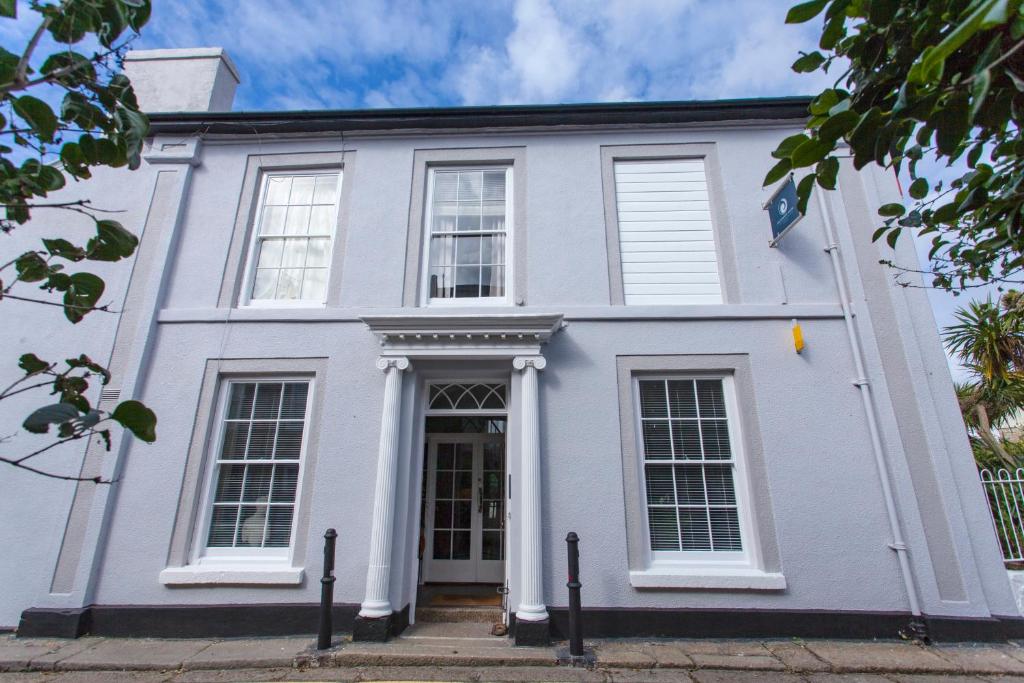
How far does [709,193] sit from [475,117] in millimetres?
3245

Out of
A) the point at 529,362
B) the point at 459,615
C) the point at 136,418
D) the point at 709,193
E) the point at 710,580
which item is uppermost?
the point at 709,193

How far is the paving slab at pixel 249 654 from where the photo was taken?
429 centimetres

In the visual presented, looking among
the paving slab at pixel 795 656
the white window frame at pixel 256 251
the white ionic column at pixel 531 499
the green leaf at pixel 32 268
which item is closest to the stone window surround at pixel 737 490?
the paving slab at pixel 795 656

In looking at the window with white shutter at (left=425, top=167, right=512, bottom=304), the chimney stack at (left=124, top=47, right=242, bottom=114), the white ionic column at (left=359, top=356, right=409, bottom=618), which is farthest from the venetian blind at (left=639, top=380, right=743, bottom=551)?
the chimney stack at (left=124, top=47, right=242, bottom=114)

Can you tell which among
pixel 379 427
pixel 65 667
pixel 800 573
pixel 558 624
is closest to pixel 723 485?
pixel 800 573

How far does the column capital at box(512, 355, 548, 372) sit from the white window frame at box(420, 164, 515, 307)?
0.86 m

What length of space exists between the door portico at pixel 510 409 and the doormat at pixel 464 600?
80 centimetres

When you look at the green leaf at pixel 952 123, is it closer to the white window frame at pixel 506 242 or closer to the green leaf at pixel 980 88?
the green leaf at pixel 980 88

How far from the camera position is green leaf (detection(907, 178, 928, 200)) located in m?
2.01

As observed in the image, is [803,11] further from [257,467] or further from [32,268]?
[257,467]

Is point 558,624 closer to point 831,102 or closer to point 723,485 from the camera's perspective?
point 723,485

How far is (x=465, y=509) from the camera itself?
663 centimetres

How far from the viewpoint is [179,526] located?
5.21 meters

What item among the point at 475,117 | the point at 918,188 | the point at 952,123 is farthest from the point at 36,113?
the point at 475,117
